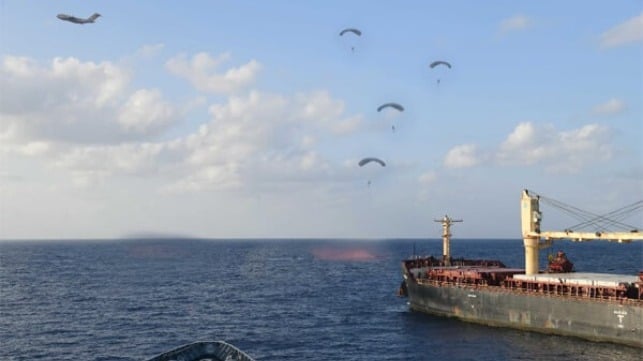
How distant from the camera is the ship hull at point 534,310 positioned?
5741 centimetres

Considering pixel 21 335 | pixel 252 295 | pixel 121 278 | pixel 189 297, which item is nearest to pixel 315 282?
pixel 252 295

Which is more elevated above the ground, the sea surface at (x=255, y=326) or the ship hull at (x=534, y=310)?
the ship hull at (x=534, y=310)

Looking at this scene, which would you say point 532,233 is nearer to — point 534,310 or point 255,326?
point 534,310

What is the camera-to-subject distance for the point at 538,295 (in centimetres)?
6531

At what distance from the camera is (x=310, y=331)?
68.1 meters

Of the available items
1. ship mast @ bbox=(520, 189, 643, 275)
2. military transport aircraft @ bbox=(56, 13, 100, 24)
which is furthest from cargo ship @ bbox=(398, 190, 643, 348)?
military transport aircraft @ bbox=(56, 13, 100, 24)

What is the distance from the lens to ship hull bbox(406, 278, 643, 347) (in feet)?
188

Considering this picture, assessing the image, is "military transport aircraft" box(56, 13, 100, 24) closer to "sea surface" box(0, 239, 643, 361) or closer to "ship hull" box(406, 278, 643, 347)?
"sea surface" box(0, 239, 643, 361)

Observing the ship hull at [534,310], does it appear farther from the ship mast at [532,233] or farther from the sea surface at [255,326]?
the ship mast at [532,233]

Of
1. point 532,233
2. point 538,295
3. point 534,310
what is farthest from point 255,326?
point 532,233

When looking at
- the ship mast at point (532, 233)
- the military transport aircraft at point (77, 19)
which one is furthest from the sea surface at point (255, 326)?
the military transport aircraft at point (77, 19)

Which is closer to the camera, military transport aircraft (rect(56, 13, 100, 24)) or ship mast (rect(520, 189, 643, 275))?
military transport aircraft (rect(56, 13, 100, 24))

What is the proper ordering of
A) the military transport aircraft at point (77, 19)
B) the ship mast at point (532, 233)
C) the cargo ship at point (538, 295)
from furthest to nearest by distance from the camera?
the ship mast at point (532, 233) < the cargo ship at point (538, 295) < the military transport aircraft at point (77, 19)

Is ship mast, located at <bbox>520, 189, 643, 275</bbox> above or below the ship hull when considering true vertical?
above
